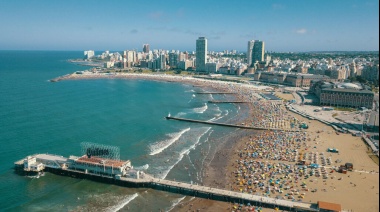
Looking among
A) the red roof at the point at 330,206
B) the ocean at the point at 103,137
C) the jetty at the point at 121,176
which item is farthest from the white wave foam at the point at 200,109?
the red roof at the point at 330,206

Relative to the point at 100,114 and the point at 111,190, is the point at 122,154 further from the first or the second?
the point at 100,114

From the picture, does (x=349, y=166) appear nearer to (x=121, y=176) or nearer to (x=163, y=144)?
(x=163, y=144)

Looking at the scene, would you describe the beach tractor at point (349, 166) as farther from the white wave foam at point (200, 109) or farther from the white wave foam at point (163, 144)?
the white wave foam at point (200, 109)

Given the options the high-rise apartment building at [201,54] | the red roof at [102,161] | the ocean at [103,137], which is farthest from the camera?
the high-rise apartment building at [201,54]

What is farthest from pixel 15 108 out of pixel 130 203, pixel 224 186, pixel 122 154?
pixel 224 186

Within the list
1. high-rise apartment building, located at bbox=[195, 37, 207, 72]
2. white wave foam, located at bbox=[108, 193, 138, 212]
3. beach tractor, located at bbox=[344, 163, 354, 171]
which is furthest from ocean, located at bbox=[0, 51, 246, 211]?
high-rise apartment building, located at bbox=[195, 37, 207, 72]

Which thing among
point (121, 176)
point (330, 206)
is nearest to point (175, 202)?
point (121, 176)

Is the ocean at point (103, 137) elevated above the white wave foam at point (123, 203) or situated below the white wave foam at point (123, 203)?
above
